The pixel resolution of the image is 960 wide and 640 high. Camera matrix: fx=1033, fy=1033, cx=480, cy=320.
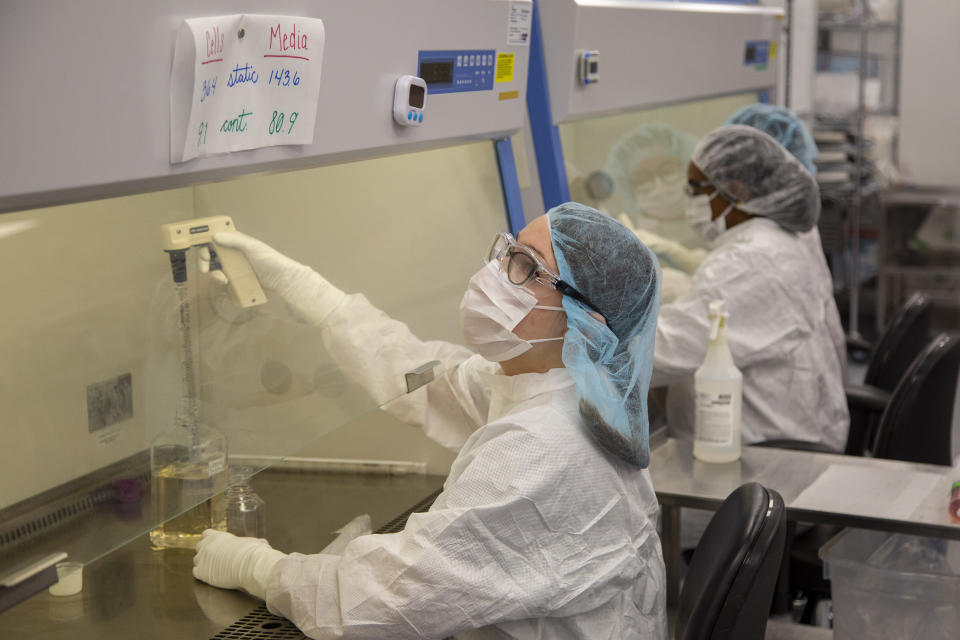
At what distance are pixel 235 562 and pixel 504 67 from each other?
35.4 inches

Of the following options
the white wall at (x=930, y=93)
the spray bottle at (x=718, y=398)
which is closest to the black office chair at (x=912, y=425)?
the spray bottle at (x=718, y=398)

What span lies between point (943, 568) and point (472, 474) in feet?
3.13

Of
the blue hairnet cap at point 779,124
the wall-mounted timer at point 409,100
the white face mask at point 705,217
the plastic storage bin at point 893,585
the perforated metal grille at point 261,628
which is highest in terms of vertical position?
the wall-mounted timer at point 409,100

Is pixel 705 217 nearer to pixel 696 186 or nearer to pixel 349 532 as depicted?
pixel 696 186

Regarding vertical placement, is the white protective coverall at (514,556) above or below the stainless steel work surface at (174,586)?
above

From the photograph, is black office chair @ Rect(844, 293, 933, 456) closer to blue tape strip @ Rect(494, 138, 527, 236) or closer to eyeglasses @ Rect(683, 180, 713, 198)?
eyeglasses @ Rect(683, 180, 713, 198)

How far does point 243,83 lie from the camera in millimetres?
1126

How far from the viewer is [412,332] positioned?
1642 mm

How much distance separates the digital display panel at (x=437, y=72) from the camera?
58.4 inches

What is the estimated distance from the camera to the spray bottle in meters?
1.86

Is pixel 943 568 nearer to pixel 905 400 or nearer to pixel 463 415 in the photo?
pixel 905 400

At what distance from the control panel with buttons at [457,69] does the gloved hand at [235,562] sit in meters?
0.69

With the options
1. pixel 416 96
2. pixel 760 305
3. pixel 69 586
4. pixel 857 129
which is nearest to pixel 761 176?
pixel 760 305

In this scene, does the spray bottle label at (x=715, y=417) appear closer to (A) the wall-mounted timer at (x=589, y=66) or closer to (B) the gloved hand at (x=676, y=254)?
(A) the wall-mounted timer at (x=589, y=66)
